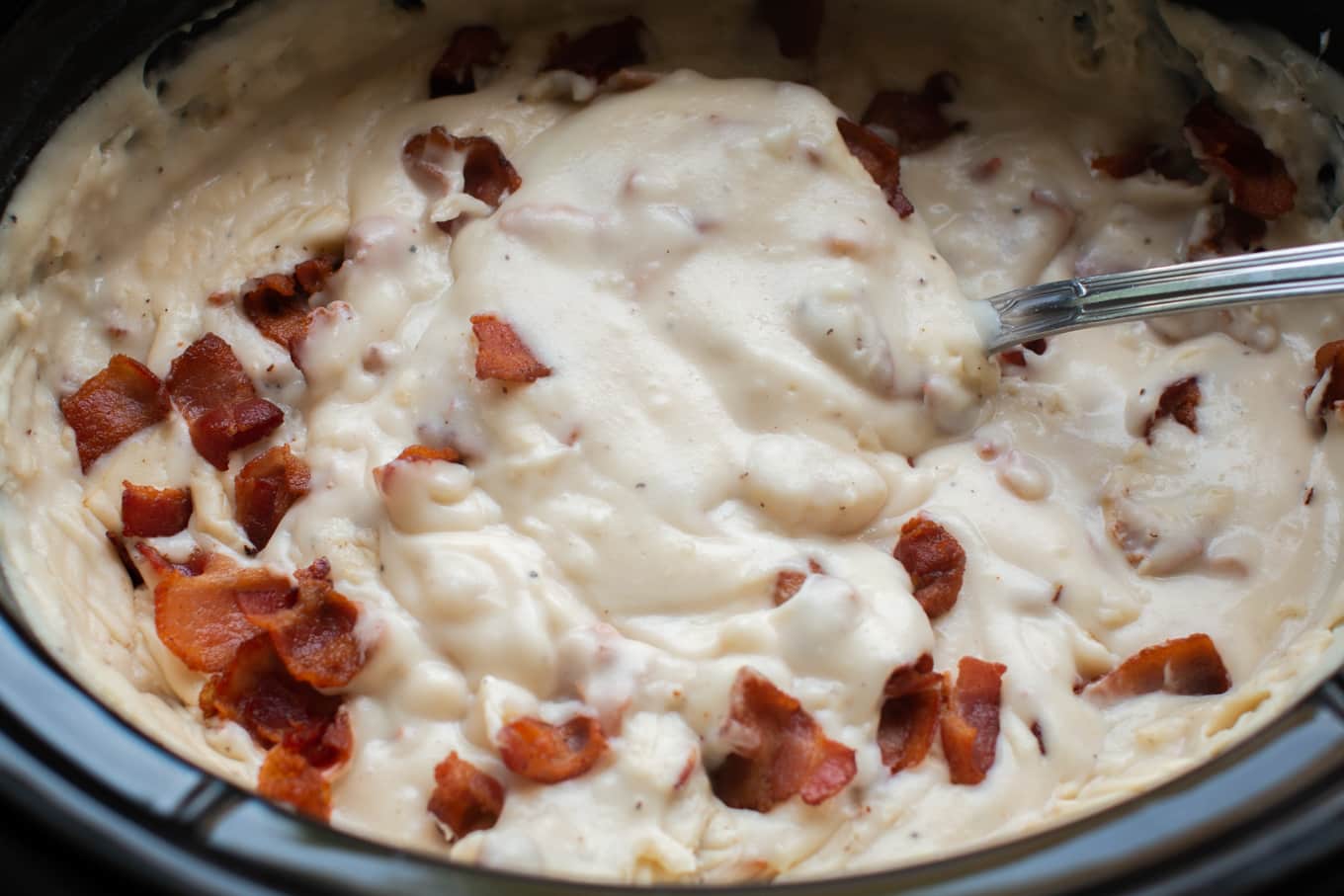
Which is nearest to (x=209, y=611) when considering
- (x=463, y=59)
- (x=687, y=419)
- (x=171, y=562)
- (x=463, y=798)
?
(x=171, y=562)

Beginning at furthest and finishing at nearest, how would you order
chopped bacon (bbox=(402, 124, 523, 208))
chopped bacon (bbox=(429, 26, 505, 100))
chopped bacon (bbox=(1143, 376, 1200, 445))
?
chopped bacon (bbox=(429, 26, 505, 100)), chopped bacon (bbox=(402, 124, 523, 208)), chopped bacon (bbox=(1143, 376, 1200, 445))

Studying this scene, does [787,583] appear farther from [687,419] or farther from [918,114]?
[918,114]

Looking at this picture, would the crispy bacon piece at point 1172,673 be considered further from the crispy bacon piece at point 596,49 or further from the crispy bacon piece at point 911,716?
the crispy bacon piece at point 596,49

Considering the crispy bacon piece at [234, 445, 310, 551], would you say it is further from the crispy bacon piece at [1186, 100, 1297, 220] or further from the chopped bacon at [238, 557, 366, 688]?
the crispy bacon piece at [1186, 100, 1297, 220]

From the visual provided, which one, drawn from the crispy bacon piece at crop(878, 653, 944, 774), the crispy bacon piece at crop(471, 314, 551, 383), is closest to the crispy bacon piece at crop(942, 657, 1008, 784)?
the crispy bacon piece at crop(878, 653, 944, 774)

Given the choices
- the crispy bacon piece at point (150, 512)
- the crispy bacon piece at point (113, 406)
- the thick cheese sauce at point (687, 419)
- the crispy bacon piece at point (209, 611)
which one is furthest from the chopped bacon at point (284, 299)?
the crispy bacon piece at point (209, 611)

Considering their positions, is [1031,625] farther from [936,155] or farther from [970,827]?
[936,155]
